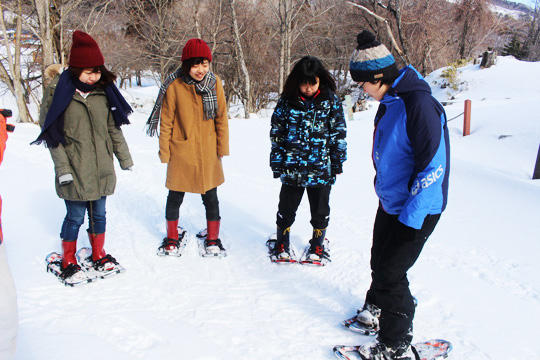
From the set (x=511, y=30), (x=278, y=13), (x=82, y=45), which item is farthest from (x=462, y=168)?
(x=511, y=30)

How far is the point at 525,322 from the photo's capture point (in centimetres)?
240

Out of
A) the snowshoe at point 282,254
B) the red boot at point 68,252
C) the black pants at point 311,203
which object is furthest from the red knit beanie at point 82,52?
the snowshoe at point 282,254

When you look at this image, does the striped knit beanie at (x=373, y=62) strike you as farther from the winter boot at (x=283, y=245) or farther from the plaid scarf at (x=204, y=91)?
the winter boot at (x=283, y=245)

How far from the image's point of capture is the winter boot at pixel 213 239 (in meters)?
3.35

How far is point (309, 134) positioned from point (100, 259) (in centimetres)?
193

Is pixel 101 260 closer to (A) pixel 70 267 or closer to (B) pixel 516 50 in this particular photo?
(A) pixel 70 267

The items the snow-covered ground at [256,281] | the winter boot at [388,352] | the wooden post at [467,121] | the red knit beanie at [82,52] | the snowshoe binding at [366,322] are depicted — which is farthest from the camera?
the wooden post at [467,121]

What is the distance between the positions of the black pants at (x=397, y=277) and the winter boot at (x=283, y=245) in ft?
4.05

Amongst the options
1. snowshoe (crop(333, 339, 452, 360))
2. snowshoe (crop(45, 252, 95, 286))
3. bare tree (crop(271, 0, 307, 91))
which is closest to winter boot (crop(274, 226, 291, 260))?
snowshoe (crop(333, 339, 452, 360))

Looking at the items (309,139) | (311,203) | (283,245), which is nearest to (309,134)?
(309,139)

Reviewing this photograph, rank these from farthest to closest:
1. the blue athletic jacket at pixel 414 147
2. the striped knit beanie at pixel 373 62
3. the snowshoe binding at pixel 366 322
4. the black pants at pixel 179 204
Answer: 1. the black pants at pixel 179 204
2. the snowshoe binding at pixel 366 322
3. the striped knit beanie at pixel 373 62
4. the blue athletic jacket at pixel 414 147

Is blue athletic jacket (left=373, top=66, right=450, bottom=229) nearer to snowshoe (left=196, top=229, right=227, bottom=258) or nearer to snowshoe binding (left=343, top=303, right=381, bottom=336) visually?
snowshoe binding (left=343, top=303, right=381, bottom=336)

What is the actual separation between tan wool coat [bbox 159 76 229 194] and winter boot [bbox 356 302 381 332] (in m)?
1.58

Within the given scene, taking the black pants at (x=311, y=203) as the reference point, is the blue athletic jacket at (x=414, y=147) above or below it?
above
